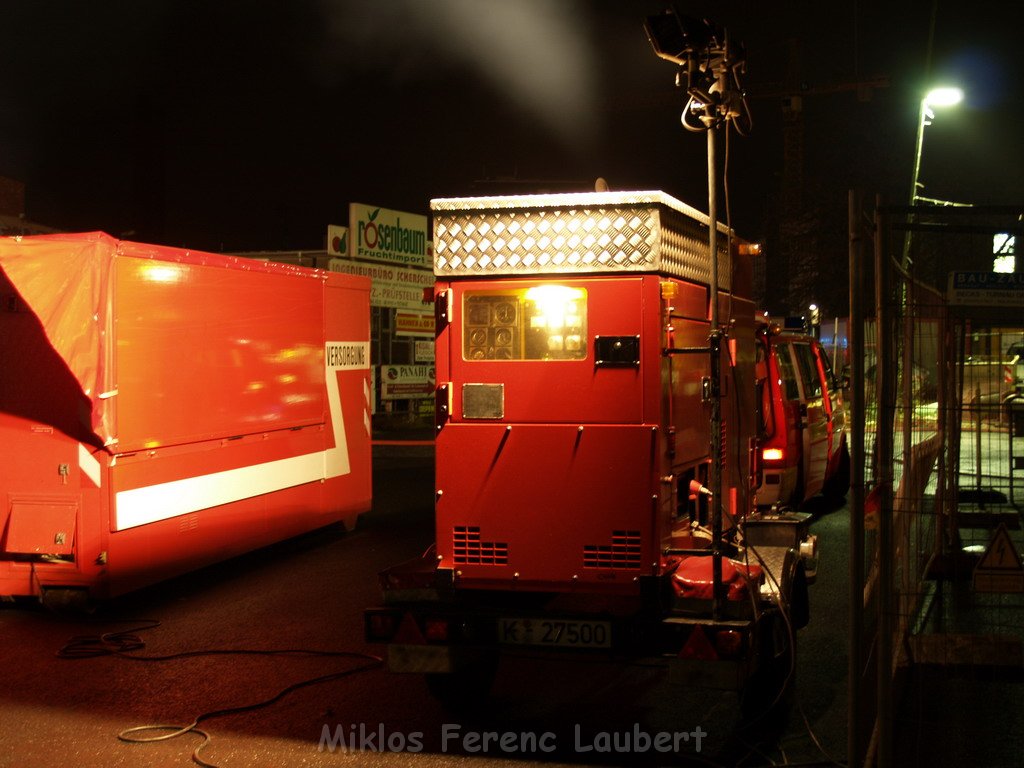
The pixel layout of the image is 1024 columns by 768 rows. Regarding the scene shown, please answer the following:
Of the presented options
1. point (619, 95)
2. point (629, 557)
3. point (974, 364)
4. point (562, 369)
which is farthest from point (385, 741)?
point (619, 95)

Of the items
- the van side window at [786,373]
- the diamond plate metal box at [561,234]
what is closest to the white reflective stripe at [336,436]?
the van side window at [786,373]

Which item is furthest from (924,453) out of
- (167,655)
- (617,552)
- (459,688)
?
(167,655)

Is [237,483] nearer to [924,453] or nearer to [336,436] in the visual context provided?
[336,436]

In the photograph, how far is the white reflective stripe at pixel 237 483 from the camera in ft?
28.1

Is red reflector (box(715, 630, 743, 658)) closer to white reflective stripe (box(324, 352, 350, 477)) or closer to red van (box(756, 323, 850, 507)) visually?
red van (box(756, 323, 850, 507))

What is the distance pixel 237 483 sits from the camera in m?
9.85

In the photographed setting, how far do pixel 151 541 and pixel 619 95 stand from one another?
242 feet

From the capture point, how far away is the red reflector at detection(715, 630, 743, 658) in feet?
16.5

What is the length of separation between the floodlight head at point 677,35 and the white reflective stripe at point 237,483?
212 inches

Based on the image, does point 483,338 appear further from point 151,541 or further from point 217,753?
point 151,541

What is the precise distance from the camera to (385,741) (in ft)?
18.5

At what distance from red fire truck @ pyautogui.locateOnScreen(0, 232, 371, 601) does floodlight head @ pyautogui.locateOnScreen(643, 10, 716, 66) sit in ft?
15.6

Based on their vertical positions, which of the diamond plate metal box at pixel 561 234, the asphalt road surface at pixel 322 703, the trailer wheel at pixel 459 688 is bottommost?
the asphalt road surface at pixel 322 703

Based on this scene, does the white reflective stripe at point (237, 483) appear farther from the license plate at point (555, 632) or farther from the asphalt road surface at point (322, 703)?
the license plate at point (555, 632)
